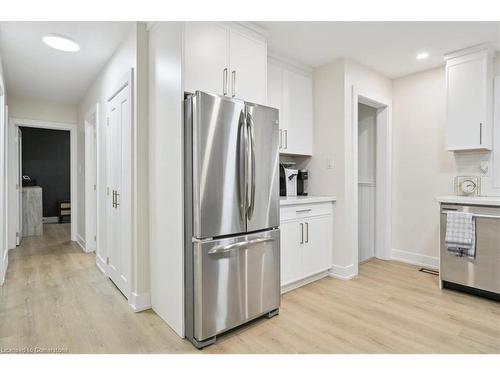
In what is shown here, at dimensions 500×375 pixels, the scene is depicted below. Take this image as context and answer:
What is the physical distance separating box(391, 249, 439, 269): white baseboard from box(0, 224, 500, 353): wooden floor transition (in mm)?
329

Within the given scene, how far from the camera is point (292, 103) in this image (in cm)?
326

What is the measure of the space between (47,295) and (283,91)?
3.17m

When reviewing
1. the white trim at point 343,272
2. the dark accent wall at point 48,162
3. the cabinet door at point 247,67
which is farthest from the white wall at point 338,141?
the dark accent wall at point 48,162

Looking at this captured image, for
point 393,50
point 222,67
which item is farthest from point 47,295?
point 393,50

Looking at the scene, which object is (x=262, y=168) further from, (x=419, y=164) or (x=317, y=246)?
(x=419, y=164)

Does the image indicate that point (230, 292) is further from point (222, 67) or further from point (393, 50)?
point (393, 50)

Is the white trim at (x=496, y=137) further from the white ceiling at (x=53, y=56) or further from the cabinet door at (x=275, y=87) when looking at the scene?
the white ceiling at (x=53, y=56)

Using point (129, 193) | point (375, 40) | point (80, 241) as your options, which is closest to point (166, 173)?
point (129, 193)

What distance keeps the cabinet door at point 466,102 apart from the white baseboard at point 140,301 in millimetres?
3476

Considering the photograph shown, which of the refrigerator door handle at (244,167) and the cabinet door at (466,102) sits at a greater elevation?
the cabinet door at (466,102)

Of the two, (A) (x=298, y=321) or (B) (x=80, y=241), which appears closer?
→ (A) (x=298, y=321)

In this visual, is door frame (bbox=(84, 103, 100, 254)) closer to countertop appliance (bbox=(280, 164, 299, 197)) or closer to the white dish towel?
countertop appliance (bbox=(280, 164, 299, 197))

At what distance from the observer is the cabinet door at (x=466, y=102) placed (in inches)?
115

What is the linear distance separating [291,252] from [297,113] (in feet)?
5.26
